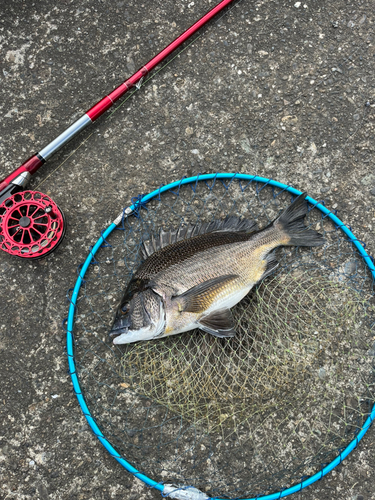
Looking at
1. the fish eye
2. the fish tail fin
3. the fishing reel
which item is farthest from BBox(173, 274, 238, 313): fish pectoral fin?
the fishing reel

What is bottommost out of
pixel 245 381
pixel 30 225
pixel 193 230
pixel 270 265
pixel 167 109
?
pixel 245 381

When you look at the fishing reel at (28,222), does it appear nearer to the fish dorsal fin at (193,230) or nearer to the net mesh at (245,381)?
the net mesh at (245,381)

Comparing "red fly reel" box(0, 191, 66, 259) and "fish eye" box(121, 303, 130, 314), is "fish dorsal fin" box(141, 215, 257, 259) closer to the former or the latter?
"fish eye" box(121, 303, 130, 314)

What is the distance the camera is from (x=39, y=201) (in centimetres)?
256

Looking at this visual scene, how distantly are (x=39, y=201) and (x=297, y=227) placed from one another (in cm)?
180

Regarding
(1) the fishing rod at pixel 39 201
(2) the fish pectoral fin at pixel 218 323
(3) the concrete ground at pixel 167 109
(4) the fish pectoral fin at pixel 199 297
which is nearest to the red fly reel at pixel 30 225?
(1) the fishing rod at pixel 39 201

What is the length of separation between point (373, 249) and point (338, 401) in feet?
3.74

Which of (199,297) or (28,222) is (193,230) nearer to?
(199,297)

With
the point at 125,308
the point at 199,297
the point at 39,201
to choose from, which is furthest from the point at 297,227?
the point at 39,201

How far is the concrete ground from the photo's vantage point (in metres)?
2.78

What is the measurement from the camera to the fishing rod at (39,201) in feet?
8.29

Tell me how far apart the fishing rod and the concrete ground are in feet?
0.41

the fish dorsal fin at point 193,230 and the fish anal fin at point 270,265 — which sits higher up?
the fish dorsal fin at point 193,230

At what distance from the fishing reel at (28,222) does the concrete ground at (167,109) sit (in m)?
0.18
